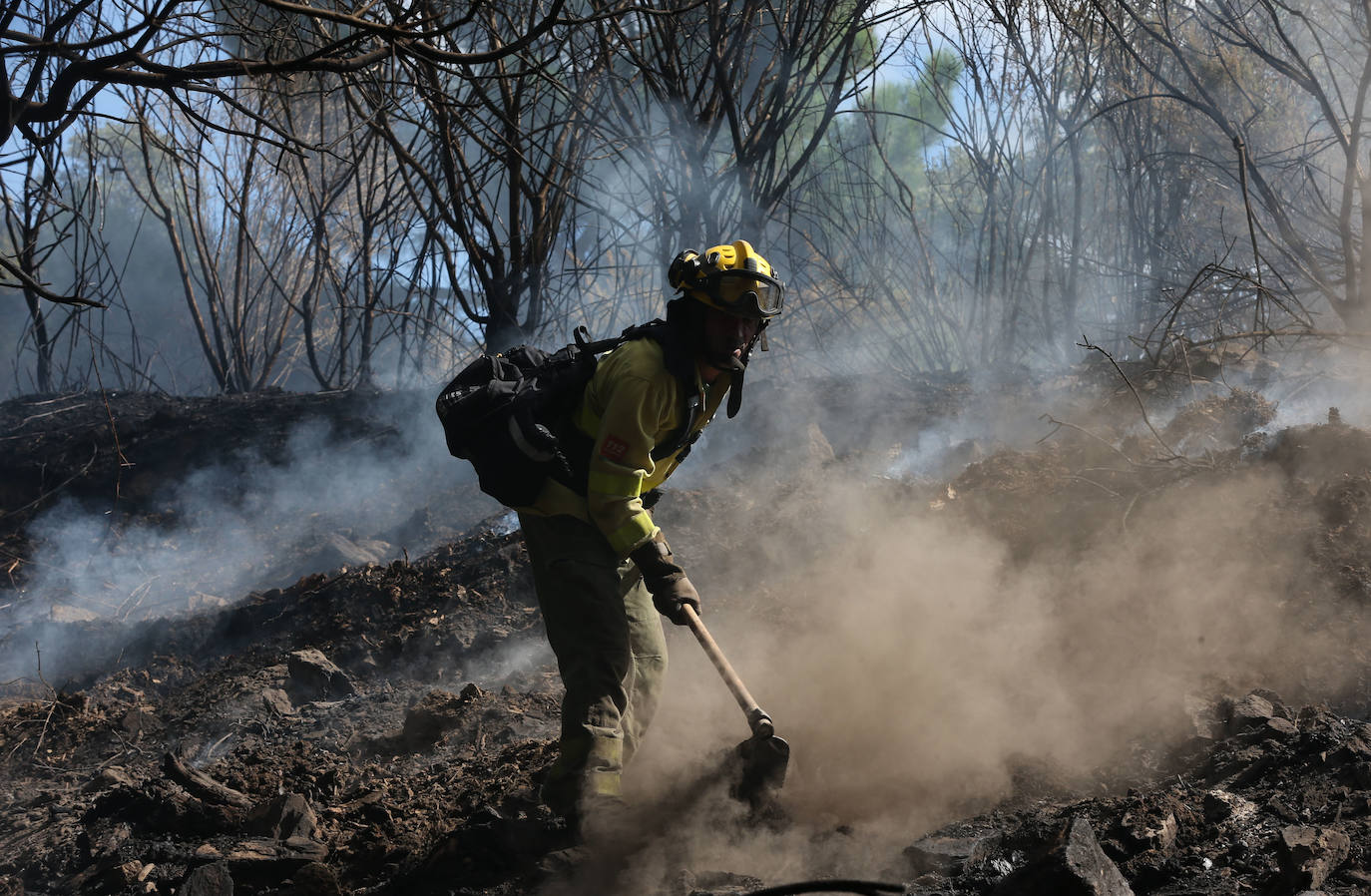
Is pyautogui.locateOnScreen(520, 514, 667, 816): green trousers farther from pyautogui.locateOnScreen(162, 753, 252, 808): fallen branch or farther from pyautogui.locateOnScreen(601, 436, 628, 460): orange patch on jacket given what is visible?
pyautogui.locateOnScreen(162, 753, 252, 808): fallen branch

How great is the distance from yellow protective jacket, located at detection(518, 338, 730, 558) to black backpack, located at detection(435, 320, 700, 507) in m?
0.06

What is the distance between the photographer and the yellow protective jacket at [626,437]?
315 cm

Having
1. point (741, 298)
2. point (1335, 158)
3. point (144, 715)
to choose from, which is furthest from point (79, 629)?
point (1335, 158)

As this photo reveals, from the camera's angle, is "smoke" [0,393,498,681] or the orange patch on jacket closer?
the orange patch on jacket

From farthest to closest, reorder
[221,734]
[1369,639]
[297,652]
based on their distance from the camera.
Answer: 1. [297,652]
2. [221,734]
3. [1369,639]

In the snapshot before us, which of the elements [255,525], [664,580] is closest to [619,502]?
[664,580]

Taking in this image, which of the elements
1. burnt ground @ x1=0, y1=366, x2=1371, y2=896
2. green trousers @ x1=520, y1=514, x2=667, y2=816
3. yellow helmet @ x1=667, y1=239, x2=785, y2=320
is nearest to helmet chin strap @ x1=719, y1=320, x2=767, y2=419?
yellow helmet @ x1=667, y1=239, x2=785, y2=320

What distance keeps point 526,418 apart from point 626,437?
1.14ft

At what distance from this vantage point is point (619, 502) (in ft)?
10.4

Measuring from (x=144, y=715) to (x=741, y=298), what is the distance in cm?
380

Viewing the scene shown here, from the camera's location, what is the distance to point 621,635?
330 centimetres

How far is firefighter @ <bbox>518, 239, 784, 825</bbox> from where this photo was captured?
3.14m

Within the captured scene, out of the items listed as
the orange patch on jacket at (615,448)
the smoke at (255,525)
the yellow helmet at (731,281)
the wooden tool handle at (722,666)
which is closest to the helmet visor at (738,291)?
the yellow helmet at (731,281)

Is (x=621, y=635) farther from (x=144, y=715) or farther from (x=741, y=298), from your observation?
(x=144, y=715)
